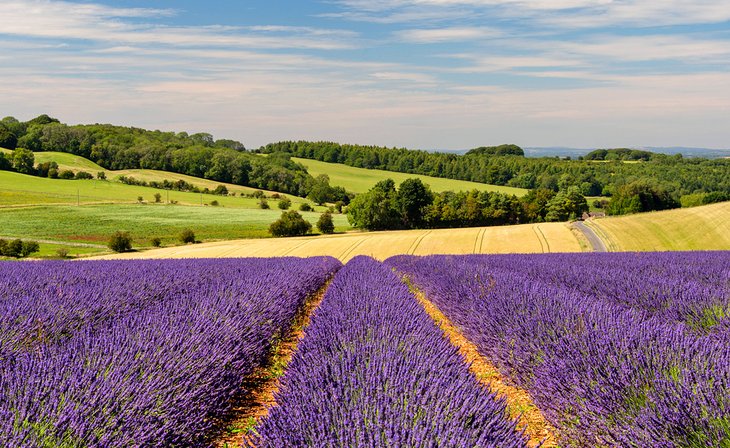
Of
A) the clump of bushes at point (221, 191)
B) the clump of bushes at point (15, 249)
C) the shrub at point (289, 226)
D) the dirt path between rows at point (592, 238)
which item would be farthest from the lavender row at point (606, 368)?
the clump of bushes at point (221, 191)

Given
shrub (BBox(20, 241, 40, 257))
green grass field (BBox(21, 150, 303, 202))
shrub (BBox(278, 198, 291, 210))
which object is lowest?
shrub (BBox(20, 241, 40, 257))

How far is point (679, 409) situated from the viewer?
9.16ft

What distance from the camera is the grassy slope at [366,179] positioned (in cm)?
7969

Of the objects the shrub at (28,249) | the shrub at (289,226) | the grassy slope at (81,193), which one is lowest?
the shrub at (28,249)

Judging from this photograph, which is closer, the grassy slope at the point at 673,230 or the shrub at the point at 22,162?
the grassy slope at the point at 673,230

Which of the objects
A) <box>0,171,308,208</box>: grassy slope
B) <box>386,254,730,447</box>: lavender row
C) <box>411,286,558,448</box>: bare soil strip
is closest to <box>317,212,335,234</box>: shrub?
<box>0,171,308,208</box>: grassy slope

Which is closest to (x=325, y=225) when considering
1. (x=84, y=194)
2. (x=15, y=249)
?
(x=15, y=249)

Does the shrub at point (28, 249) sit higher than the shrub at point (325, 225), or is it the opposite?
the shrub at point (325, 225)

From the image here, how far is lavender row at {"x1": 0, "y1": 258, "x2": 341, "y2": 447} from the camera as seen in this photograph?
2.46 meters

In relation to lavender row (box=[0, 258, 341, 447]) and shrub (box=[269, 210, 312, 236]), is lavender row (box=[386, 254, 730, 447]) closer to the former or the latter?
lavender row (box=[0, 258, 341, 447])

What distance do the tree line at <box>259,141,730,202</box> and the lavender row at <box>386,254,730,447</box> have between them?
65678 millimetres

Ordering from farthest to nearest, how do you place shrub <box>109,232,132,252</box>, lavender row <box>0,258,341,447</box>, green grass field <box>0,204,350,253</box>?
1. green grass field <box>0,204,350,253</box>
2. shrub <box>109,232,132,252</box>
3. lavender row <box>0,258,341,447</box>

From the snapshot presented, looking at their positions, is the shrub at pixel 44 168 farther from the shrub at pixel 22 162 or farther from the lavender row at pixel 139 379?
the lavender row at pixel 139 379

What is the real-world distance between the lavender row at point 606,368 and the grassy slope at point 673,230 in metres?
23.1
